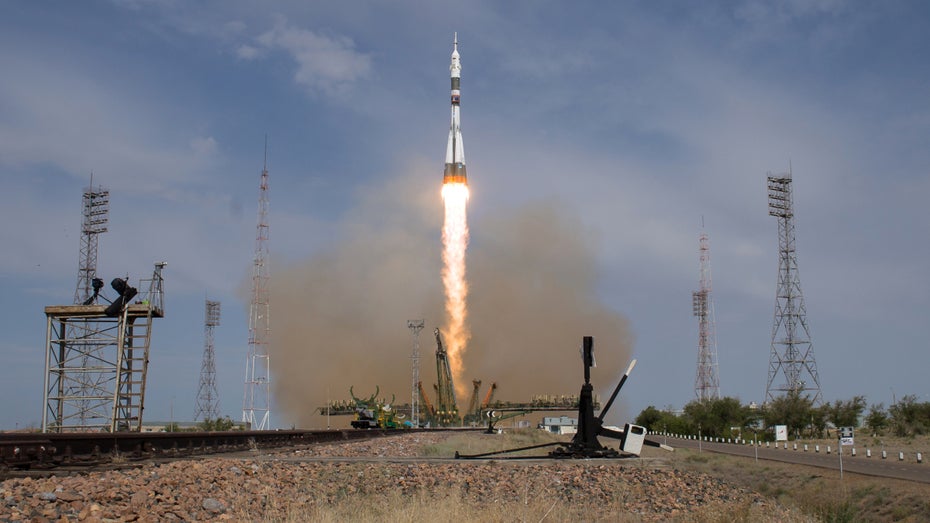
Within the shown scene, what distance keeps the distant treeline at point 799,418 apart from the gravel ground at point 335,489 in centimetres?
4955

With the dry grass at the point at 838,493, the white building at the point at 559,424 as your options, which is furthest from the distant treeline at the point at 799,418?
the dry grass at the point at 838,493

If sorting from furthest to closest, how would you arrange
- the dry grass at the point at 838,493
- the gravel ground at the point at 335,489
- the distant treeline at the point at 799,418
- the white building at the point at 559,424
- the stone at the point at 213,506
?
1. the white building at the point at 559,424
2. the distant treeline at the point at 799,418
3. the dry grass at the point at 838,493
4. the stone at the point at 213,506
5. the gravel ground at the point at 335,489

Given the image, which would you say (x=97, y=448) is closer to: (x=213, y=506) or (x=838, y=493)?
(x=213, y=506)

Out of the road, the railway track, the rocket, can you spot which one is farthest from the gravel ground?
the rocket

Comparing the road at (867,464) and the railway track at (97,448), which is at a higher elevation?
the railway track at (97,448)

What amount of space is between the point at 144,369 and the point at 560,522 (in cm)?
3649

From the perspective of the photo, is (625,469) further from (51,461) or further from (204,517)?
(51,461)

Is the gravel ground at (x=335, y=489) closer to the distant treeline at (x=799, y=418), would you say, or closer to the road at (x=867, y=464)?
the road at (x=867, y=464)

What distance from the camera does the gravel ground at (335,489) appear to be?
11.4m

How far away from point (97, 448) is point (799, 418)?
200 feet

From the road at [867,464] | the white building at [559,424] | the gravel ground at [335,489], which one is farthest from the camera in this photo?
the white building at [559,424]

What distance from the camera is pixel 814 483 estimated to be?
27.7m

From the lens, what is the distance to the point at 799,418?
68.5 metres

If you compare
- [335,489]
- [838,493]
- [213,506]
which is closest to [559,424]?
[838,493]
